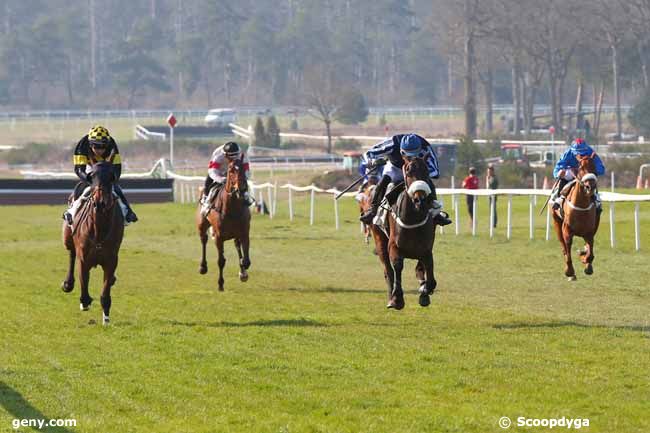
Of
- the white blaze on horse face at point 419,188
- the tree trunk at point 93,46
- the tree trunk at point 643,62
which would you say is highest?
the tree trunk at point 93,46

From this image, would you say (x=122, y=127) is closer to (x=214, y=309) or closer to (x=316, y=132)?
(x=316, y=132)

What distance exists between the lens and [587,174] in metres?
18.3

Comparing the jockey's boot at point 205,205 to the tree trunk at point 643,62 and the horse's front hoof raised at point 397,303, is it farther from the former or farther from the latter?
the tree trunk at point 643,62

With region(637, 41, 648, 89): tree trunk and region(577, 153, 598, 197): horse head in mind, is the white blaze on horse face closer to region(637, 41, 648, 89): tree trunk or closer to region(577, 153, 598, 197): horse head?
region(577, 153, 598, 197): horse head

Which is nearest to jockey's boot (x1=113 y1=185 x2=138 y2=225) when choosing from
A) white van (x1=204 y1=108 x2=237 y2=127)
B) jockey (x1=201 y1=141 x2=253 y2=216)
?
jockey (x1=201 y1=141 x2=253 y2=216)

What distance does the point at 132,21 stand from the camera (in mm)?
155250

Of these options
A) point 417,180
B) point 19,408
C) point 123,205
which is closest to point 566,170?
point 417,180

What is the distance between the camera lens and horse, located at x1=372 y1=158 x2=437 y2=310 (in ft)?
46.4

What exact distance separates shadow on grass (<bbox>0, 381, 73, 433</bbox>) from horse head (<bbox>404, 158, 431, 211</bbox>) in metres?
4.66

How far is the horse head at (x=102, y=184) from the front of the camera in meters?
14.8

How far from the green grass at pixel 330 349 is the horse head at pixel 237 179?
143 centimetres

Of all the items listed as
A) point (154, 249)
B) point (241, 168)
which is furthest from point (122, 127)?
point (241, 168)

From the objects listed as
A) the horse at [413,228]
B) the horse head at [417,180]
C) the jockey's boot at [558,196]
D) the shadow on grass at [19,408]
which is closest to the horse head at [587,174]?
the jockey's boot at [558,196]

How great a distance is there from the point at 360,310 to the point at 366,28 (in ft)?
406
